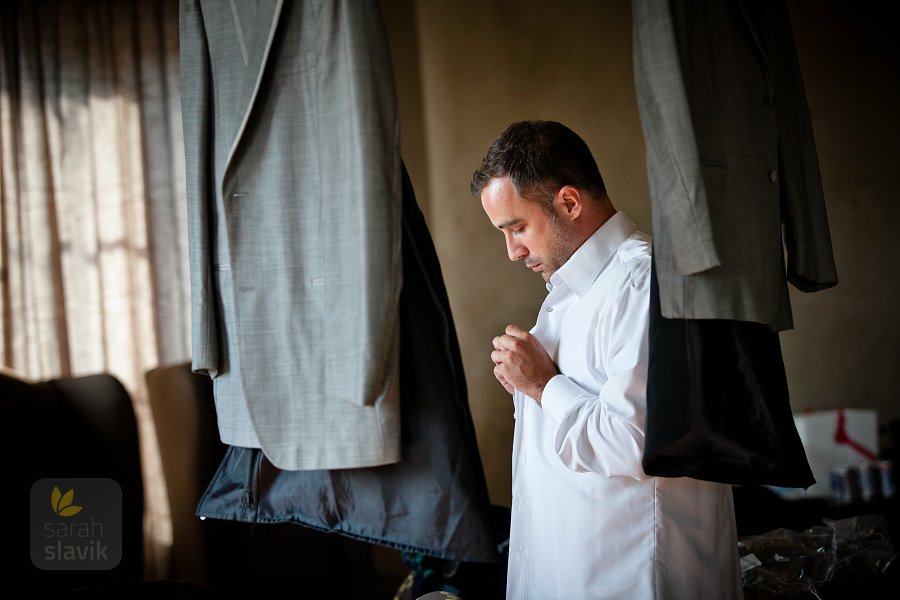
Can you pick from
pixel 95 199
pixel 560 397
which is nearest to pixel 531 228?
pixel 560 397

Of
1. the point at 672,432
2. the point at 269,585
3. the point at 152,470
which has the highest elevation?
the point at 672,432

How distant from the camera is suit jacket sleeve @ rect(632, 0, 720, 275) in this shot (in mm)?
965

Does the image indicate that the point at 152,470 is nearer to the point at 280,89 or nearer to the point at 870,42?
the point at 280,89

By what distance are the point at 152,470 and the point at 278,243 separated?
207cm

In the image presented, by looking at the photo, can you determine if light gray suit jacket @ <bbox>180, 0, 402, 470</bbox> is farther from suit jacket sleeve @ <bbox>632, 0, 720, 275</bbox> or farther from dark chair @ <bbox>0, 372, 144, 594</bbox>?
dark chair @ <bbox>0, 372, 144, 594</bbox>

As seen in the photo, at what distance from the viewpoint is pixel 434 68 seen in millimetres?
3055

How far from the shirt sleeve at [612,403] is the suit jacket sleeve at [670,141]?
0.75 ft

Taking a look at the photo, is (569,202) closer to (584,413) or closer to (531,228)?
(531,228)

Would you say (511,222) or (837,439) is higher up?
(511,222)

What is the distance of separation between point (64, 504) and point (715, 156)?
5.32 feet

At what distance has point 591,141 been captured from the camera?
2.98 meters

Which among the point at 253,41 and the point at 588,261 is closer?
the point at 253,41

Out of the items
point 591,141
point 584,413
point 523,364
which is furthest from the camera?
point 591,141

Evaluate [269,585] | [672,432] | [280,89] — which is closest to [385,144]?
[280,89]
